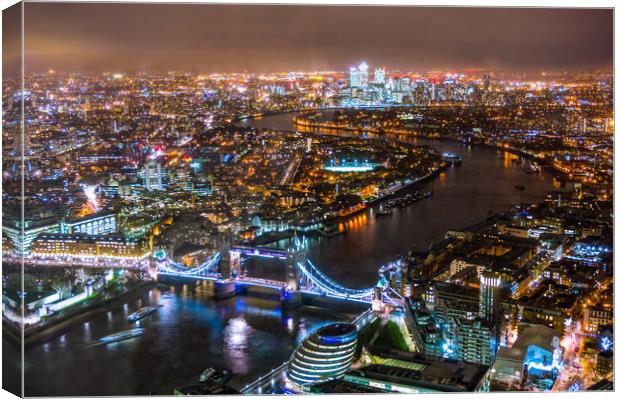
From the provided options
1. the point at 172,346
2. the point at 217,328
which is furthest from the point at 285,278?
the point at 172,346

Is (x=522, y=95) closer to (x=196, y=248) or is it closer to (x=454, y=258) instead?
(x=454, y=258)

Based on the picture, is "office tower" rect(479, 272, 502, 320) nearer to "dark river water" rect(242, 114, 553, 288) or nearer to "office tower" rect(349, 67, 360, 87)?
"dark river water" rect(242, 114, 553, 288)

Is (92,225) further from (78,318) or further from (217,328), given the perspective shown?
(217,328)

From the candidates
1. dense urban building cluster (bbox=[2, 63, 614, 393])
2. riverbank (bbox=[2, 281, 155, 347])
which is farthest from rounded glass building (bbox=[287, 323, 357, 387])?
riverbank (bbox=[2, 281, 155, 347])

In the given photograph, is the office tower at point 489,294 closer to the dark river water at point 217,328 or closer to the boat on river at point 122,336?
the dark river water at point 217,328

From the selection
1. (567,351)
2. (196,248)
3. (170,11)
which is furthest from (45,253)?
(567,351)

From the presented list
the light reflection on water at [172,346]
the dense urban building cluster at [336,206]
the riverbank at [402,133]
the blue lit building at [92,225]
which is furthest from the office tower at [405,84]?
the blue lit building at [92,225]
